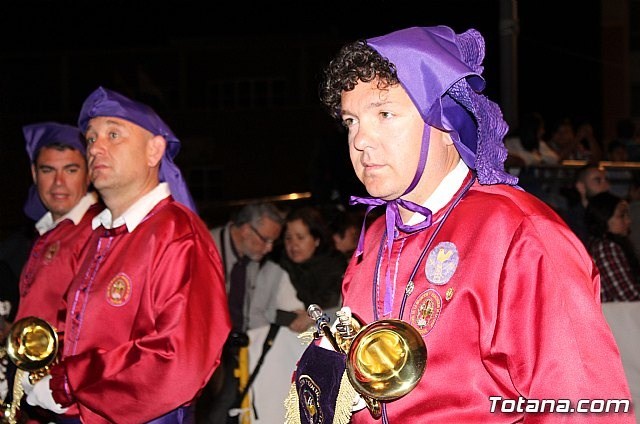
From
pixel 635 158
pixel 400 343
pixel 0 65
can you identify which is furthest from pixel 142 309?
pixel 0 65

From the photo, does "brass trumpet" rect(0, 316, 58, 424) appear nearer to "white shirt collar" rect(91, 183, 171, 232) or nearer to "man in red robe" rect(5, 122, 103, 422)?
"white shirt collar" rect(91, 183, 171, 232)

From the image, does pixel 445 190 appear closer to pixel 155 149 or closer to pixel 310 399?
pixel 310 399

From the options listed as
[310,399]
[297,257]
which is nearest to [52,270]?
[297,257]

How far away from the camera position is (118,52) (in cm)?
2412

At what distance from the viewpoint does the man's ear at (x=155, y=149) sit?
13.9ft

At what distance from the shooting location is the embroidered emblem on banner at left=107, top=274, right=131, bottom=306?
3.88m

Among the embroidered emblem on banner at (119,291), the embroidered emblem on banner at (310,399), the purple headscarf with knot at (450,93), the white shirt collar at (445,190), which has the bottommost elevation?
the embroidered emblem on banner at (310,399)

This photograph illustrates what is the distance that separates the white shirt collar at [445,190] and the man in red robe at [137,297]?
144 centimetres

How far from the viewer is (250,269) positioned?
21.1 feet

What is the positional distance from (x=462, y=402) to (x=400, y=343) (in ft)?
0.84

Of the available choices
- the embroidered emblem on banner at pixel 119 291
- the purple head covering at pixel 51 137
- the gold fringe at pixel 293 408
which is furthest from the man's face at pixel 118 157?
the gold fringe at pixel 293 408

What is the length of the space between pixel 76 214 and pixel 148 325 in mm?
1856

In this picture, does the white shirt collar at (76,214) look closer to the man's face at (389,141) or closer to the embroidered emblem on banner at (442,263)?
the man's face at (389,141)

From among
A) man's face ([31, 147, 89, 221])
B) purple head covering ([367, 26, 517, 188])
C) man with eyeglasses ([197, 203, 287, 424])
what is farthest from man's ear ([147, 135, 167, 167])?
purple head covering ([367, 26, 517, 188])
